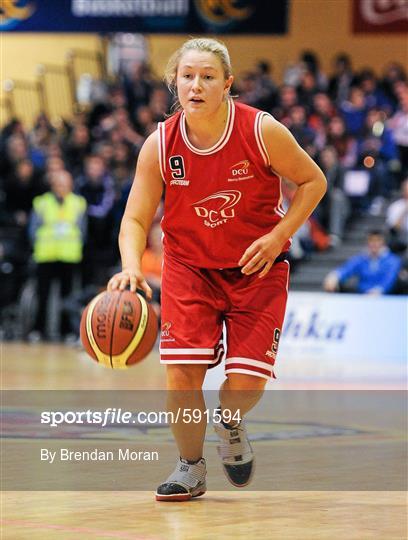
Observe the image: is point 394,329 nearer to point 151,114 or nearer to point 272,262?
point 151,114

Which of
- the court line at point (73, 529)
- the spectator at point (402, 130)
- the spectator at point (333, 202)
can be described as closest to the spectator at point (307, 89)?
the spectator at point (402, 130)

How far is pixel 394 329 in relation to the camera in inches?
570

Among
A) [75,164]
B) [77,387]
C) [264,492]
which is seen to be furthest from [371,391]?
[75,164]

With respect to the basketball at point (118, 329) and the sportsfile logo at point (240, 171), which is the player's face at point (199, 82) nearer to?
the sportsfile logo at point (240, 171)

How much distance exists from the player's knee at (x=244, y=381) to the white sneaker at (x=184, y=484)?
388 mm

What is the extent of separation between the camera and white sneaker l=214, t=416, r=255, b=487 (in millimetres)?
5832

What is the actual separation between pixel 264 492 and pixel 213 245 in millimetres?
1146

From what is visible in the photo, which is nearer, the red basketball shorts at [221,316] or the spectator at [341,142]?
the red basketball shorts at [221,316]

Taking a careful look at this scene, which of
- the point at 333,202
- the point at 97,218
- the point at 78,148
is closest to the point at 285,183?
the point at 333,202

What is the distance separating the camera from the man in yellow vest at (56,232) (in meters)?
15.6

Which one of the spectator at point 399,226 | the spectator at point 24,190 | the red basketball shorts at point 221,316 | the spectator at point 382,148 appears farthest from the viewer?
the spectator at point 382,148

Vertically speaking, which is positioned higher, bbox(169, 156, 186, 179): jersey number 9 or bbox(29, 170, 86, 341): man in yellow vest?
bbox(169, 156, 186, 179): jersey number 9

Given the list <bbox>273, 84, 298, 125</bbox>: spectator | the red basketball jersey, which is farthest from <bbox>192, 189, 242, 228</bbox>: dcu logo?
<bbox>273, 84, 298, 125</bbox>: spectator

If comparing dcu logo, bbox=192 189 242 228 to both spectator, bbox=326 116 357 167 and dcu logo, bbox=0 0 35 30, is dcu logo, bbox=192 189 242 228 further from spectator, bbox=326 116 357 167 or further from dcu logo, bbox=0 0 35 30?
spectator, bbox=326 116 357 167
